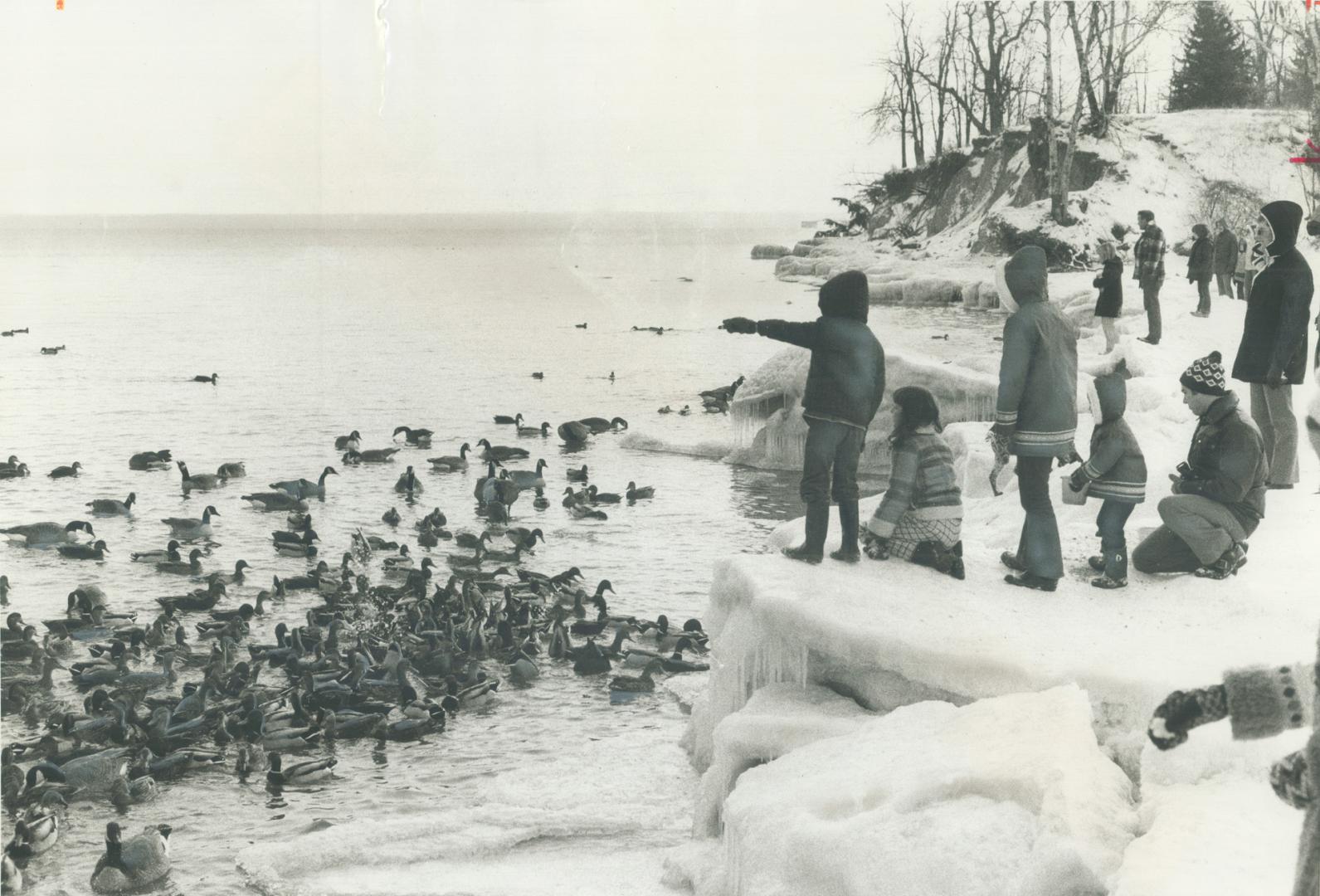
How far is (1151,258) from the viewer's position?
1362 cm

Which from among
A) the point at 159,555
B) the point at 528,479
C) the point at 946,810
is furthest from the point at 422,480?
the point at 946,810

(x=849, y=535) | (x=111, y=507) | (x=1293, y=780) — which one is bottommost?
(x=111, y=507)

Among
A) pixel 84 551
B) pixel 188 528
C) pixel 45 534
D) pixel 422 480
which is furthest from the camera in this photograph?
pixel 422 480

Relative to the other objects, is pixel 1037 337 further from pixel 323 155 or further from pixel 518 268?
pixel 518 268

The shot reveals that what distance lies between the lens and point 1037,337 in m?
7.28

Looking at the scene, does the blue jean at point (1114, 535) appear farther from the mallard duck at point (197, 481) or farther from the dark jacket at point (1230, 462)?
the mallard duck at point (197, 481)

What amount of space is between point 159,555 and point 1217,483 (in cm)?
1256

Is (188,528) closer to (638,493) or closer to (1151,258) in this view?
(638,493)

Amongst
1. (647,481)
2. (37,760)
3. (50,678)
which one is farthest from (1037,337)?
(647,481)

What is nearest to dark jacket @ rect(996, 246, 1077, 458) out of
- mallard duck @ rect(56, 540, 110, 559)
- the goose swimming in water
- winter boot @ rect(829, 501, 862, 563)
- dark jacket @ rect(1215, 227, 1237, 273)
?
winter boot @ rect(829, 501, 862, 563)

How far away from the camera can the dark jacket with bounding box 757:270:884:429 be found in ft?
24.3

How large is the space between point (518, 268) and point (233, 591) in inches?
2495

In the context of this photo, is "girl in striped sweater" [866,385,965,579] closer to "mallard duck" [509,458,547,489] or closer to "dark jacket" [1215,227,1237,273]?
"dark jacket" [1215,227,1237,273]

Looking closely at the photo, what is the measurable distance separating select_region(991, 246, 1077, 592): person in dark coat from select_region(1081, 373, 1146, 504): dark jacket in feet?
0.78
